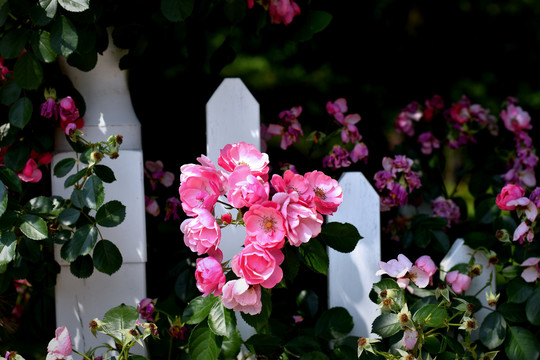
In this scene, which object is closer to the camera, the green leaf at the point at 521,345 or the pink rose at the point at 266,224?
the pink rose at the point at 266,224

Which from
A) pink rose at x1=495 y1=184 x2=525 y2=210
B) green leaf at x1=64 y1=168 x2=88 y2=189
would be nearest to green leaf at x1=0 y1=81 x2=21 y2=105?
green leaf at x1=64 y1=168 x2=88 y2=189

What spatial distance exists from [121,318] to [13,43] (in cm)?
56

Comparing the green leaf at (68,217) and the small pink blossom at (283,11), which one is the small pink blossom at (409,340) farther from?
the small pink blossom at (283,11)

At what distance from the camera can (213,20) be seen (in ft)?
5.57

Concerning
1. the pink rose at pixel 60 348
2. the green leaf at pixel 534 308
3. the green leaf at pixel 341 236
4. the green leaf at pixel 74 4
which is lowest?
the green leaf at pixel 534 308

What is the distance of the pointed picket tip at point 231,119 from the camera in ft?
4.66

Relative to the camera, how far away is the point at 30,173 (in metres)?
1.41

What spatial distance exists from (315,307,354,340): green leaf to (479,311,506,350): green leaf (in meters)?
0.26

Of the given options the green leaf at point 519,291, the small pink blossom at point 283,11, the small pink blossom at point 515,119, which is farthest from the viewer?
the small pink blossom at point 515,119

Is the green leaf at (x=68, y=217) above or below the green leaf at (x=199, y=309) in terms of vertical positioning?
above

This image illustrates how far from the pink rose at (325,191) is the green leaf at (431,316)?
0.27 metres

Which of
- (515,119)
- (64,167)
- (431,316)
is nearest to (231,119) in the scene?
(64,167)

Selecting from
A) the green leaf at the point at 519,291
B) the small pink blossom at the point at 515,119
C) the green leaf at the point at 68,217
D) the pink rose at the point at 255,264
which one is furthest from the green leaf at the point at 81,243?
the small pink blossom at the point at 515,119

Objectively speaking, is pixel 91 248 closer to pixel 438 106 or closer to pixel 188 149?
pixel 188 149
